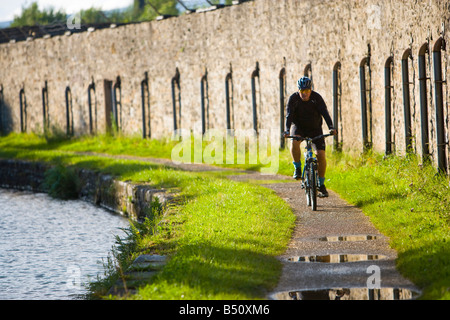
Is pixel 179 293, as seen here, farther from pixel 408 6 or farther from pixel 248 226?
pixel 408 6

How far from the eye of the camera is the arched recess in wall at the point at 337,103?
50.1ft

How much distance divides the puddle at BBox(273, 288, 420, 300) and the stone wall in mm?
5558

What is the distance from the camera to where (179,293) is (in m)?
5.90

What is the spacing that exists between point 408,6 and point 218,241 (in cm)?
624

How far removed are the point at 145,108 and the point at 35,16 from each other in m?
28.6

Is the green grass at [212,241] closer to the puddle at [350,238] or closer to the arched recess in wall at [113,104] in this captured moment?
the puddle at [350,238]

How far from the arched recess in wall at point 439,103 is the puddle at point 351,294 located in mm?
5324

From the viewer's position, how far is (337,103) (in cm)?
1535

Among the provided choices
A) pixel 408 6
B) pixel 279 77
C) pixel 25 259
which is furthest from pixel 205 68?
pixel 25 259

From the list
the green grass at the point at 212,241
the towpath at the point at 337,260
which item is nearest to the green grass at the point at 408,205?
the towpath at the point at 337,260

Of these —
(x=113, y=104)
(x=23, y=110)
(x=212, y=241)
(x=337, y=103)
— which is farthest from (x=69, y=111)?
(x=212, y=241)

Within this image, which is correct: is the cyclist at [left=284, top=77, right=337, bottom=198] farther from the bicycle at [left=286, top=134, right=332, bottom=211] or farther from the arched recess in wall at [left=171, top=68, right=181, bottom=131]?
the arched recess in wall at [left=171, top=68, right=181, bottom=131]

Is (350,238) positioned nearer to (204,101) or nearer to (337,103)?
(337,103)

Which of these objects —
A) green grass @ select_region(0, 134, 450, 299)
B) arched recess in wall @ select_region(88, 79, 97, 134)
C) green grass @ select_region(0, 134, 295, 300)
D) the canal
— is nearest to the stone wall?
arched recess in wall @ select_region(88, 79, 97, 134)
